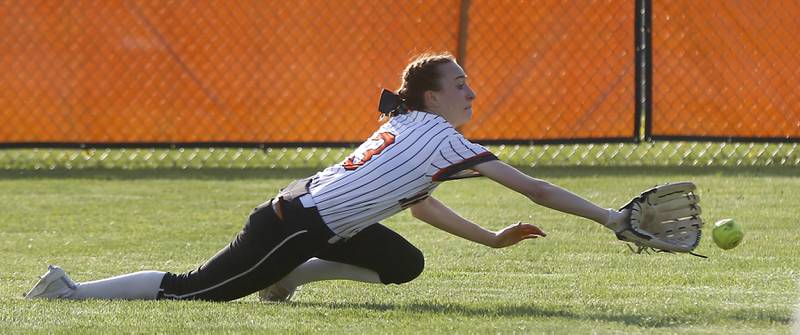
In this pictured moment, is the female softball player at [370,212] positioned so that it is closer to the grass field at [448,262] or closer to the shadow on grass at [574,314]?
the grass field at [448,262]

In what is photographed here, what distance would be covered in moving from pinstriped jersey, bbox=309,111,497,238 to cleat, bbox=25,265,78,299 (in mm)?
1055

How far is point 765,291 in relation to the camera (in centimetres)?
638

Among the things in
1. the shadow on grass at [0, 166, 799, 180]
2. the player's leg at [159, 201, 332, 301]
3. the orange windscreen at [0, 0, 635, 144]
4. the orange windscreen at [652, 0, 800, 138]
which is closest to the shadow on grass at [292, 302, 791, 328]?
the player's leg at [159, 201, 332, 301]

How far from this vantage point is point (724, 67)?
1181 cm

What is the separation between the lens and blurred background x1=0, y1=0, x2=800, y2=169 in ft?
38.8

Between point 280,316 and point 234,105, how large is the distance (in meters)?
6.53

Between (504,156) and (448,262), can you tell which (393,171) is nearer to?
(448,262)

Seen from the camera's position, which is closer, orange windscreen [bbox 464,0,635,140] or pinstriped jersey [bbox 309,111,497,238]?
pinstriped jersey [bbox 309,111,497,238]

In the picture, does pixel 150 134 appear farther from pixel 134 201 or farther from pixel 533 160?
pixel 533 160

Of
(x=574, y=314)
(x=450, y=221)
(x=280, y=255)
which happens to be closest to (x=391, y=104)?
(x=450, y=221)

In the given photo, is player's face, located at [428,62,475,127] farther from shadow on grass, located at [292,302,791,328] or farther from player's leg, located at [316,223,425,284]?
shadow on grass, located at [292,302,791,328]

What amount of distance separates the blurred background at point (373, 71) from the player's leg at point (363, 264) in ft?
18.6

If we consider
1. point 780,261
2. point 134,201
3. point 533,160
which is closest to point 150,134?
point 134,201

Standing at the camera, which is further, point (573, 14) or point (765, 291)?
point (573, 14)
